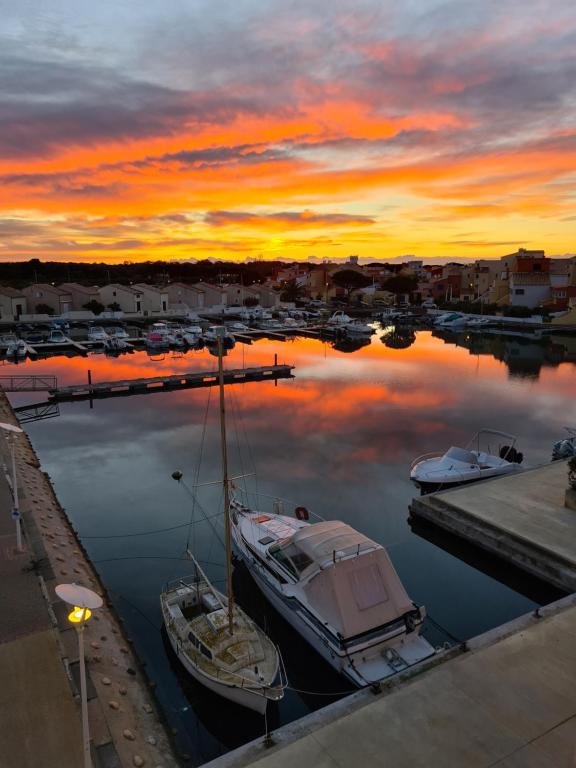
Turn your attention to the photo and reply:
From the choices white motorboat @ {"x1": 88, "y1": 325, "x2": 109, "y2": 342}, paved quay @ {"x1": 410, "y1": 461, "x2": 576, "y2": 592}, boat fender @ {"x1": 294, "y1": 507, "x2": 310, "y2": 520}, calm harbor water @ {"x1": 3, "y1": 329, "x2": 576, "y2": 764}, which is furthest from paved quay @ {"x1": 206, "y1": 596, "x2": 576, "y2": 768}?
white motorboat @ {"x1": 88, "y1": 325, "x2": 109, "y2": 342}

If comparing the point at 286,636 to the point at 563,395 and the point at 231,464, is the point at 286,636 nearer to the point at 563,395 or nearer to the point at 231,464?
the point at 231,464

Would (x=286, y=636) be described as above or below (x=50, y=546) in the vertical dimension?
below

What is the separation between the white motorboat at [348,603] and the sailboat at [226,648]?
1.29 metres

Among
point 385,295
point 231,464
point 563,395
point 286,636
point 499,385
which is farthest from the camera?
point 385,295

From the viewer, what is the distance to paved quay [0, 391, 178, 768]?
7324mm

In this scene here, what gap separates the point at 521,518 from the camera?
52.0 ft

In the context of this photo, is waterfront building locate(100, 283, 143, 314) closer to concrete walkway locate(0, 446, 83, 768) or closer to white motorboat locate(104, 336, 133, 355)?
white motorboat locate(104, 336, 133, 355)

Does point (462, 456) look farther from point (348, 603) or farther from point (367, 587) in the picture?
point (348, 603)

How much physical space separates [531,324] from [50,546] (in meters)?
77.7

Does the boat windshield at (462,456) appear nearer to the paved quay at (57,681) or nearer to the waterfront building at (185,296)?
the paved quay at (57,681)

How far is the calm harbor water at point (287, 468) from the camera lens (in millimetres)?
12148

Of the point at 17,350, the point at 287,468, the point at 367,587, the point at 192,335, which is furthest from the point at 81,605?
the point at 192,335

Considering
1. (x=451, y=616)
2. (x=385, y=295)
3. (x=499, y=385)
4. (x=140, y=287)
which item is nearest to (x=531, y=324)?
(x=499, y=385)

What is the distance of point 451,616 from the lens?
523 inches
